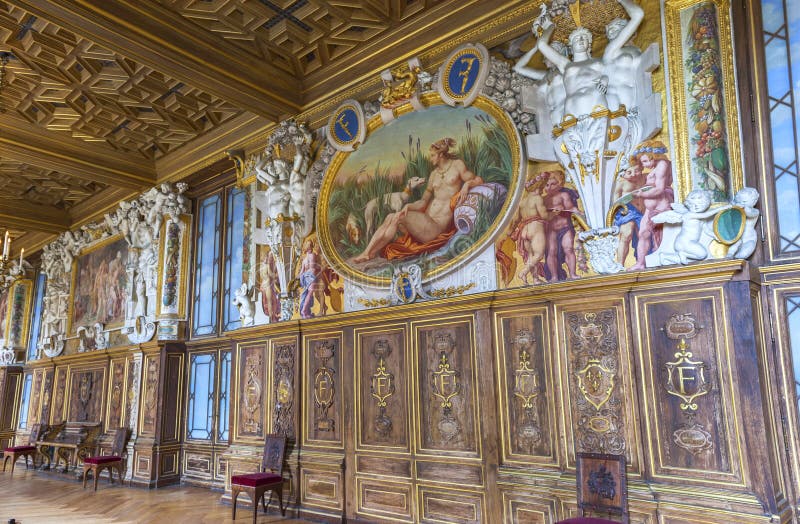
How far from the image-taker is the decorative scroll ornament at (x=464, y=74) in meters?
6.40

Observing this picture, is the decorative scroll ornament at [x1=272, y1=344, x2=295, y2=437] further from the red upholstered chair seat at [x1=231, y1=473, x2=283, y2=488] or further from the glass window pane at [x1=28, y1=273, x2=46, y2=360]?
the glass window pane at [x1=28, y1=273, x2=46, y2=360]

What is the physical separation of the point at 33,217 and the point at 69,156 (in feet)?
14.2

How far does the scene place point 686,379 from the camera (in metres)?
4.59

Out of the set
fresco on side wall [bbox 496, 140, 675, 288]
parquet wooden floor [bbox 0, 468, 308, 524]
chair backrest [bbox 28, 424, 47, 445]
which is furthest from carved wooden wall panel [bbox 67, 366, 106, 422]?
fresco on side wall [bbox 496, 140, 675, 288]

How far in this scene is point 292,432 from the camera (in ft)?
24.7

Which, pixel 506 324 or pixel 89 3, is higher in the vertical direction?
pixel 89 3

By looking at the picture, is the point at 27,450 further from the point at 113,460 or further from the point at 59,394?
the point at 113,460

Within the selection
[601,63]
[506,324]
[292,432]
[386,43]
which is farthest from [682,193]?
[292,432]

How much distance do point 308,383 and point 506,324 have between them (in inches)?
121

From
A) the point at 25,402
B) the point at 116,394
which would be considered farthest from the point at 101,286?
the point at 25,402

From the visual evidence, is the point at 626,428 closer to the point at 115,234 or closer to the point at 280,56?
the point at 280,56

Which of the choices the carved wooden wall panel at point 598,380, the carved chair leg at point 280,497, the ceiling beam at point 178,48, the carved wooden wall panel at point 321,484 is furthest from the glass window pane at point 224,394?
the carved wooden wall panel at point 598,380

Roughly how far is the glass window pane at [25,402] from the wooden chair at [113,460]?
20.5 feet

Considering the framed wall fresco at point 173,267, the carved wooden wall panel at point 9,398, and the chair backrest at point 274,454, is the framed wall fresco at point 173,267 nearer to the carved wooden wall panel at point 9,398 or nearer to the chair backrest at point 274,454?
the chair backrest at point 274,454
